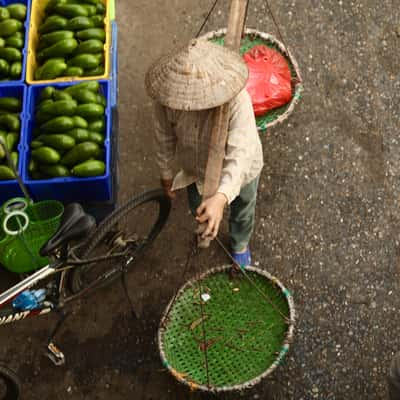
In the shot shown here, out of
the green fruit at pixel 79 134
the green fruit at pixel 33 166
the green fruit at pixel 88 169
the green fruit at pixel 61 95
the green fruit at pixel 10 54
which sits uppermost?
the green fruit at pixel 10 54

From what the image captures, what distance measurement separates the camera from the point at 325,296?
10.5 feet

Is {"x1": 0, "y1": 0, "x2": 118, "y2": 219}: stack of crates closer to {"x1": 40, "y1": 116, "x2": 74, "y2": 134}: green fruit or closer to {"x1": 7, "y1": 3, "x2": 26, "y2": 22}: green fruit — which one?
{"x1": 7, "y1": 3, "x2": 26, "y2": 22}: green fruit

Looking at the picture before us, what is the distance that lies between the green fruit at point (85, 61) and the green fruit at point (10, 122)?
551mm

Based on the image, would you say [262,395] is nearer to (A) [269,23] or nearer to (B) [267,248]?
(B) [267,248]

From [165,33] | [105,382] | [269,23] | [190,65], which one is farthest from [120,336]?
[269,23]

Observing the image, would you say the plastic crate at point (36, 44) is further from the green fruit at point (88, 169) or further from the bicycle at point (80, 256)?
the bicycle at point (80, 256)

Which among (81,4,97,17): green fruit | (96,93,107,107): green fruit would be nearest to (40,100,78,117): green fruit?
(96,93,107,107): green fruit

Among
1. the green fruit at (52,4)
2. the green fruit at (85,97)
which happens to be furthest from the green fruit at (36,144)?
the green fruit at (52,4)

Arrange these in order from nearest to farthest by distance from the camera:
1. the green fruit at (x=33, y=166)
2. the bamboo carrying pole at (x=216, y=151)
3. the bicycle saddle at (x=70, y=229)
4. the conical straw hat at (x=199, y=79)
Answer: the conical straw hat at (x=199, y=79) < the bamboo carrying pole at (x=216, y=151) < the bicycle saddle at (x=70, y=229) < the green fruit at (x=33, y=166)

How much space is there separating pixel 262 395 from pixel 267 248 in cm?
93

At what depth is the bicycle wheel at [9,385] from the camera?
2.58 m

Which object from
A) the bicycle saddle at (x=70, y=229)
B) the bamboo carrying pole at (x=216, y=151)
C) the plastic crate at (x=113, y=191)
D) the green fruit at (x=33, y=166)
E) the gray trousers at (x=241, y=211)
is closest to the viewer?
the bamboo carrying pole at (x=216, y=151)

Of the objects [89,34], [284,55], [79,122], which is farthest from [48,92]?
[284,55]

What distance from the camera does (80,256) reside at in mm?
2623
